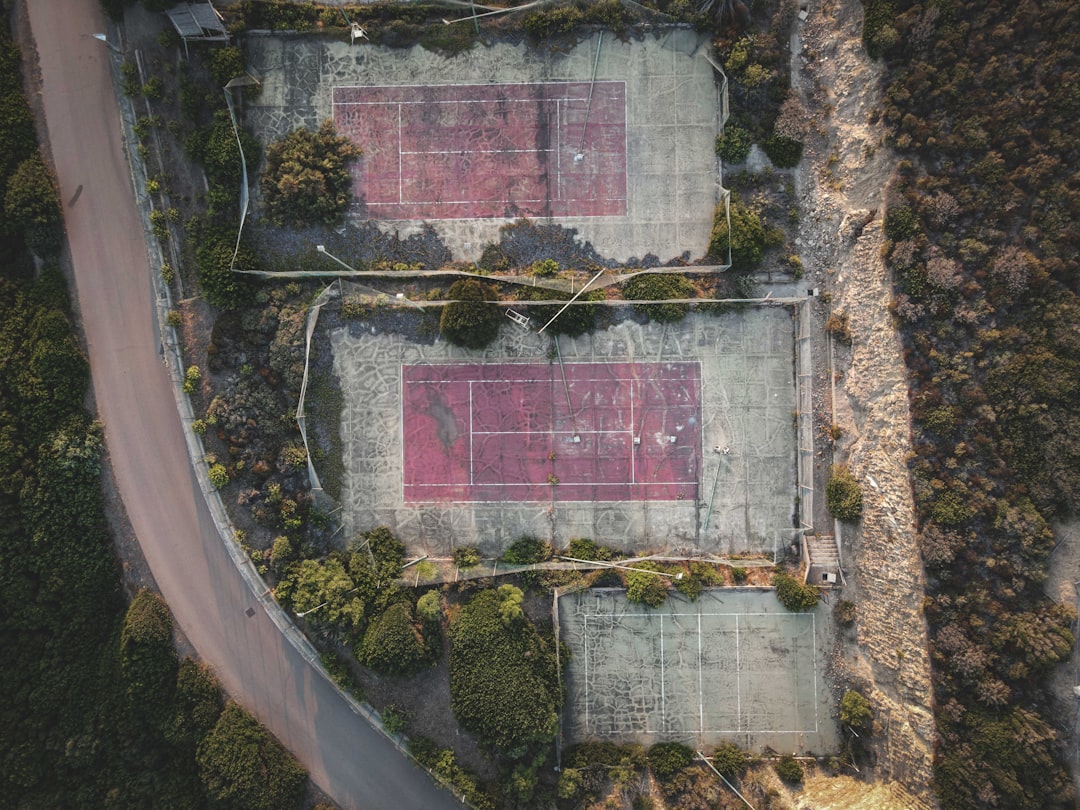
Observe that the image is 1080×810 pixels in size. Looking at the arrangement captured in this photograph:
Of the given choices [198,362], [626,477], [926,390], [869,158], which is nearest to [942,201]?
[869,158]

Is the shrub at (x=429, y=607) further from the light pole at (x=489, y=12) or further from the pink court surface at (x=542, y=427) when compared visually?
the light pole at (x=489, y=12)

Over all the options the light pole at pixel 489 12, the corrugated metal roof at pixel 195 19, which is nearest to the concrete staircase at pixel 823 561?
the light pole at pixel 489 12

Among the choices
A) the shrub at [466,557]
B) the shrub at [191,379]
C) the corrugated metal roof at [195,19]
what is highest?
the corrugated metal roof at [195,19]

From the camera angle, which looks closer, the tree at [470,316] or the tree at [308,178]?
the tree at [470,316]

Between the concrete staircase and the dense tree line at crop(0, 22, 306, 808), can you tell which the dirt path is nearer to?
the concrete staircase

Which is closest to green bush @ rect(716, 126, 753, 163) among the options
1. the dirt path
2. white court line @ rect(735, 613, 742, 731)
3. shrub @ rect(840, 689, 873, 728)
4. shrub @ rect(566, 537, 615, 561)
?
the dirt path

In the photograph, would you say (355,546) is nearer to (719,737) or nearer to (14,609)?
(14,609)

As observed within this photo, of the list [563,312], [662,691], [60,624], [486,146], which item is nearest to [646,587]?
[662,691]
